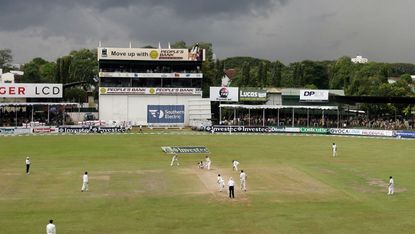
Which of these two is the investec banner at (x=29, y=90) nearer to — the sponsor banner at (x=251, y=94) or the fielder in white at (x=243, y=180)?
the sponsor banner at (x=251, y=94)

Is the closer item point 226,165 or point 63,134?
point 226,165

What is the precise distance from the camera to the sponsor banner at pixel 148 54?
3858 inches

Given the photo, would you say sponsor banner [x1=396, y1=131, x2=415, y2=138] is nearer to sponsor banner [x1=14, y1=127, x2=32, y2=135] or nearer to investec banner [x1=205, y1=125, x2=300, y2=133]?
investec banner [x1=205, y1=125, x2=300, y2=133]

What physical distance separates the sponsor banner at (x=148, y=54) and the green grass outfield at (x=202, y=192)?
37.8m

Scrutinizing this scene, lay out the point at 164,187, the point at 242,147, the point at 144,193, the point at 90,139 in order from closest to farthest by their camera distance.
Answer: the point at 144,193, the point at 164,187, the point at 242,147, the point at 90,139

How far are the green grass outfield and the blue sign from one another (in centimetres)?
3418

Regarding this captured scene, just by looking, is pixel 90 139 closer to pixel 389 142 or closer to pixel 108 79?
pixel 108 79

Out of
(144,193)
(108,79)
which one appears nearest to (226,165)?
(144,193)

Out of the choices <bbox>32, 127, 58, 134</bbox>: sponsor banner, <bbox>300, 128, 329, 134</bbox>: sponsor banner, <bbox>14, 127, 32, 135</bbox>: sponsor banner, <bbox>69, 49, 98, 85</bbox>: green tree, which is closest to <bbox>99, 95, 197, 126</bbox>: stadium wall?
<bbox>32, 127, 58, 134</bbox>: sponsor banner

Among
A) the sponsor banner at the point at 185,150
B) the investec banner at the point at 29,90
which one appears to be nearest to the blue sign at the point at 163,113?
the investec banner at the point at 29,90

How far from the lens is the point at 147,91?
326 feet

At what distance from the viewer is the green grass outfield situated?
26594mm

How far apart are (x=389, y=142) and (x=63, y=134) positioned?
50.3 meters

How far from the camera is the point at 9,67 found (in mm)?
182000
